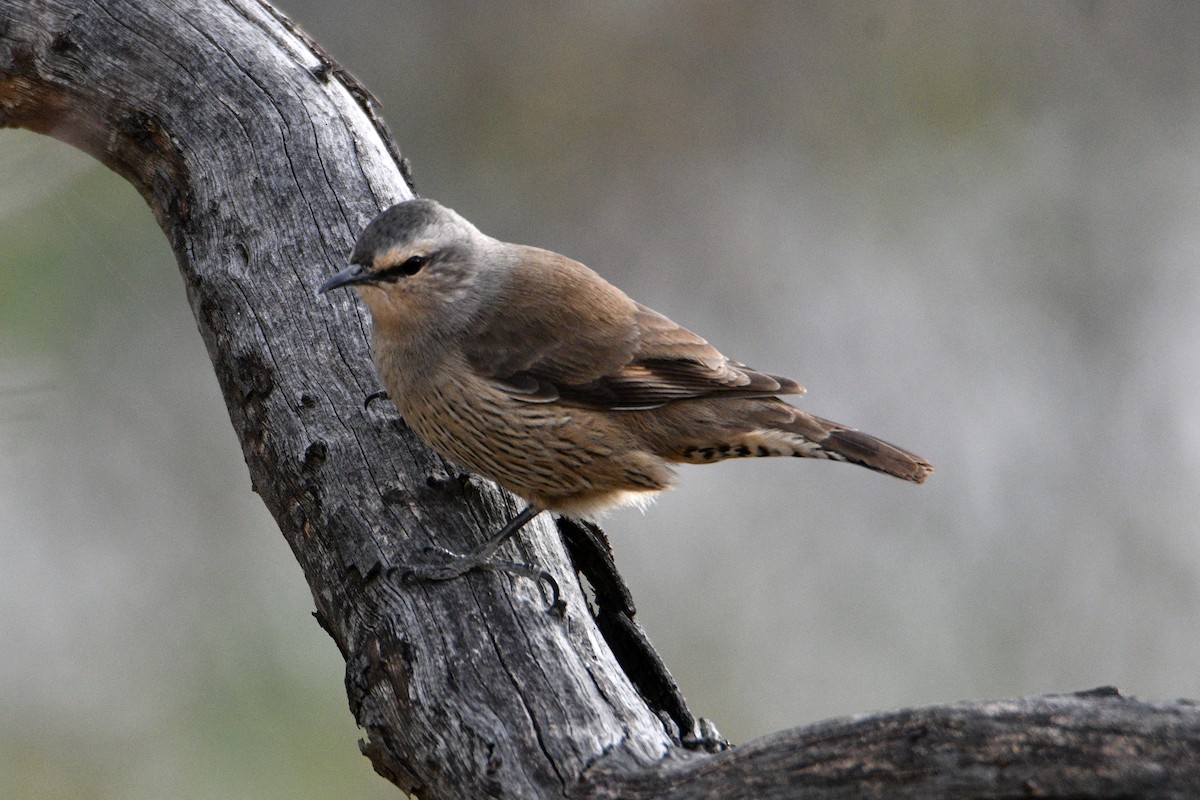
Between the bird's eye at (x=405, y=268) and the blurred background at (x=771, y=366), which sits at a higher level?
the blurred background at (x=771, y=366)

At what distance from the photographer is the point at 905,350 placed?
642 cm

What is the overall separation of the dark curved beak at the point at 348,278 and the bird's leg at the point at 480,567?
76 cm

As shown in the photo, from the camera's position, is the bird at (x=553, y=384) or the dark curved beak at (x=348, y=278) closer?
the dark curved beak at (x=348, y=278)

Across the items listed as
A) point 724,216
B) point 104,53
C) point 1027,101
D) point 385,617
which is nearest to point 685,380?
point 385,617

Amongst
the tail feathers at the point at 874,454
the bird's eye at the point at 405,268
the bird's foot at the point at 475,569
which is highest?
the bird's eye at the point at 405,268

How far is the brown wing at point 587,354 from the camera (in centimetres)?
335

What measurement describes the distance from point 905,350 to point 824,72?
2.05m

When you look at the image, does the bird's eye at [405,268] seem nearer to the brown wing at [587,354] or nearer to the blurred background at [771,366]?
the brown wing at [587,354]

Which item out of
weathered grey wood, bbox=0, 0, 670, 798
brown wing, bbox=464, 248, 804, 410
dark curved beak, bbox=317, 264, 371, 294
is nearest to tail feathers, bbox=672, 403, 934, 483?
brown wing, bbox=464, 248, 804, 410

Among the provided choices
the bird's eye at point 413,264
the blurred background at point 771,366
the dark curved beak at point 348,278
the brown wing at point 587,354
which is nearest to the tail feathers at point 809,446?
the brown wing at point 587,354

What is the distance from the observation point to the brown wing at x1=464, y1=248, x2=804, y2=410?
3.35 metres

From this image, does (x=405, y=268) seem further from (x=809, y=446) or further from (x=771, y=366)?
(x=771, y=366)

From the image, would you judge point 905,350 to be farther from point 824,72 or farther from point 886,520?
point 824,72

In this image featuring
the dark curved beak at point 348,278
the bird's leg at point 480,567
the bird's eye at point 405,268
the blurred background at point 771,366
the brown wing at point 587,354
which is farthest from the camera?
the blurred background at point 771,366
